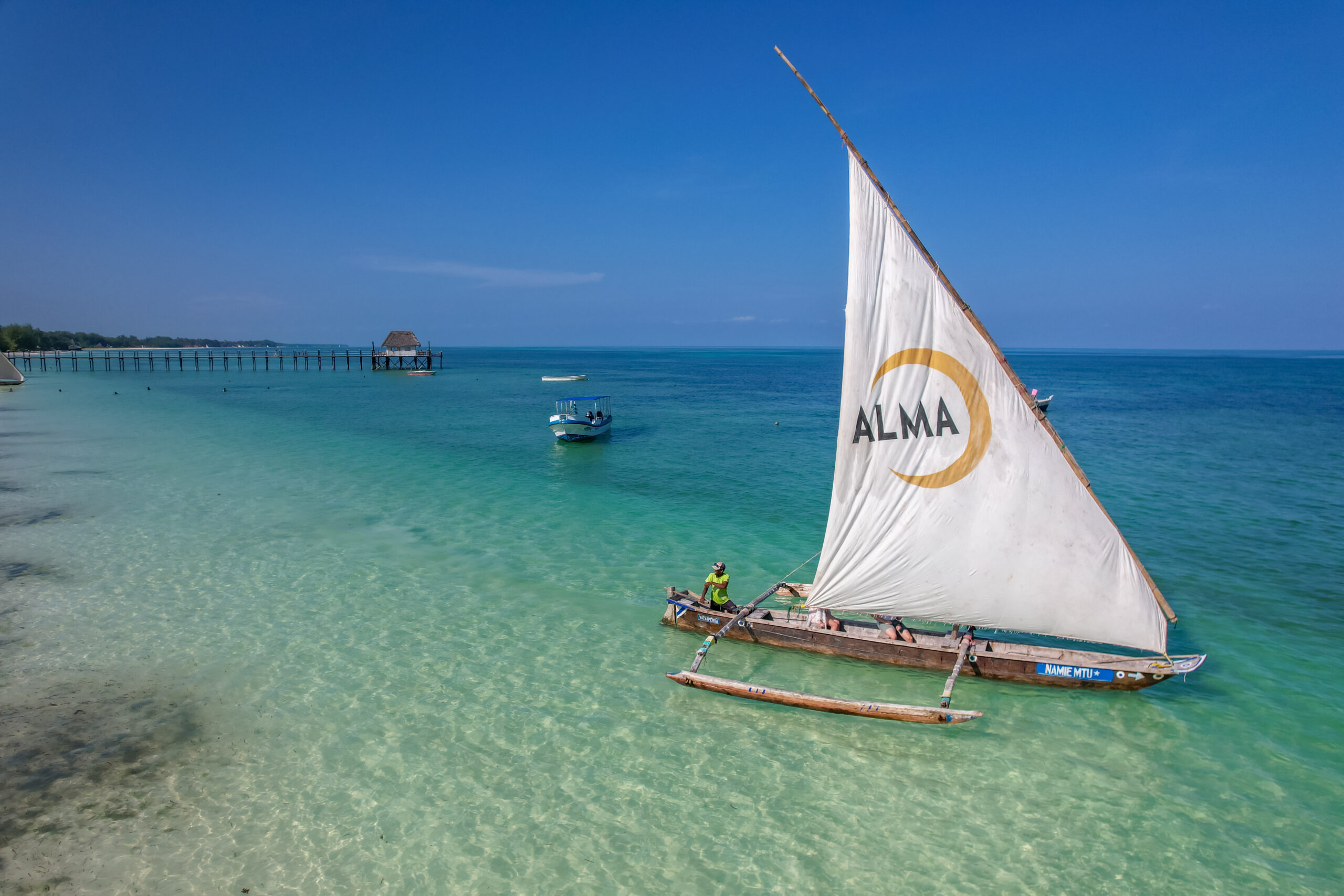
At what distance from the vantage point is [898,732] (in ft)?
39.3

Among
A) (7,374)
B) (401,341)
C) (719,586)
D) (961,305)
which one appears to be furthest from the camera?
(401,341)

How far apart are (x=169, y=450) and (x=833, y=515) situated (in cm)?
4000

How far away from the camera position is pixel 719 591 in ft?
49.9

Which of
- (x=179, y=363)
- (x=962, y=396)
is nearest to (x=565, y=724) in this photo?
(x=962, y=396)

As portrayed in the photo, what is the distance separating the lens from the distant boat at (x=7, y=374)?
248 feet

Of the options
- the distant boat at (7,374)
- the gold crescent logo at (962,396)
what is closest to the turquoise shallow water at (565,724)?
the gold crescent logo at (962,396)

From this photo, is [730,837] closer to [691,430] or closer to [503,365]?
[691,430]

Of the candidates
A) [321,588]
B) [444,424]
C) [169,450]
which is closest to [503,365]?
[444,424]

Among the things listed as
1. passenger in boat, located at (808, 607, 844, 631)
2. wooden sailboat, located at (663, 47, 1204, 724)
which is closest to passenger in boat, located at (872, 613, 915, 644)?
wooden sailboat, located at (663, 47, 1204, 724)

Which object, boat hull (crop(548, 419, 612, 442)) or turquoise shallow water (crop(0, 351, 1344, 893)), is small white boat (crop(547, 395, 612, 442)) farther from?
turquoise shallow water (crop(0, 351, 1344, 893))

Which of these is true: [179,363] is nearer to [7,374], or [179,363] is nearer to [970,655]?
[7,374]

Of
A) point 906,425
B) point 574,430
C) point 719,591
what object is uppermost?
point 906,425

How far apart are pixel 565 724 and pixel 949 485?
25.7 ft

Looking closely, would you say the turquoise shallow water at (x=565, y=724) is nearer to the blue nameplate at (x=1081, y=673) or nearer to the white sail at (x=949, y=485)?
the blue nameplate at (x=1081, y=673)
